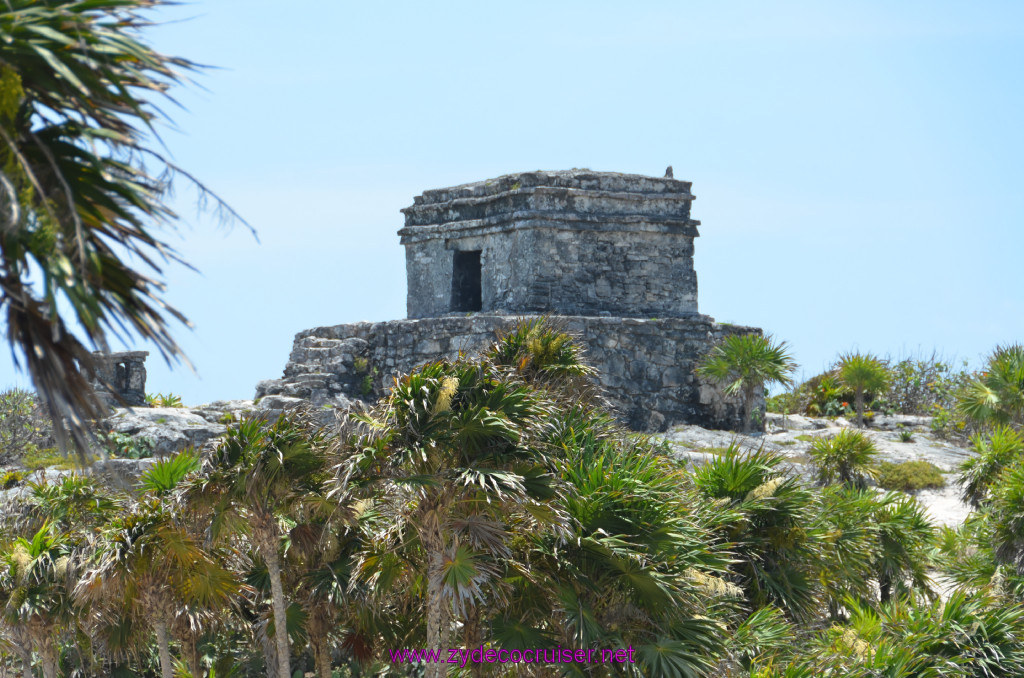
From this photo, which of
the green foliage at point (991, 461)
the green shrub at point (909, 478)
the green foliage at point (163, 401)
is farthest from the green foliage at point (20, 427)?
the green foliage at point (991, 461)

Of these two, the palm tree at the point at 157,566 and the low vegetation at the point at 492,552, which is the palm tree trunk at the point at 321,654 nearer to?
the low vegetation at the point at 492,552

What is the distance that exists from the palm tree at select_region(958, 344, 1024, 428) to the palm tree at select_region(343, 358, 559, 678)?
7288 mm

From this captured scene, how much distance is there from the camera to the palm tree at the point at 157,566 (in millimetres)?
7462

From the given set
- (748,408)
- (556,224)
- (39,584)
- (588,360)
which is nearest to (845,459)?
(748,408)

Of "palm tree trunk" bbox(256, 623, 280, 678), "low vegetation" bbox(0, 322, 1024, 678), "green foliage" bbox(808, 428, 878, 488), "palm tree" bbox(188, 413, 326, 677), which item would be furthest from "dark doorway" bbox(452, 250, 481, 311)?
"palm tree" bbox(188, 413, 326, 677)

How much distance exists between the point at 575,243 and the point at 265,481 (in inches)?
286

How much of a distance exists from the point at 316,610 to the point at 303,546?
2.02 feet

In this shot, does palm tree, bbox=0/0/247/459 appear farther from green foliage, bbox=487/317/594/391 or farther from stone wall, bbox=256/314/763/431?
stone wall, bbox=256/314/763/431

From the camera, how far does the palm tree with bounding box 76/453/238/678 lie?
7462 millimetres

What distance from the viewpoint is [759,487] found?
339 inches

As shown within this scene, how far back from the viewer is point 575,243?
13.9 metres

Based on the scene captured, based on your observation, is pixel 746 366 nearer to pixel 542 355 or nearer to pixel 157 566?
pixel 542 355

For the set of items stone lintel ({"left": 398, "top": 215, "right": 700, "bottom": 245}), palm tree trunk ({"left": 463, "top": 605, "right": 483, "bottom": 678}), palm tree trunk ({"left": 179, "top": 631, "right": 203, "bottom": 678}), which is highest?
stone lintel ({"left": 398, "top": 215, "right": 700, "bottom": 245})

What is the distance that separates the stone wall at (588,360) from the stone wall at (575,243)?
740 millimetres
